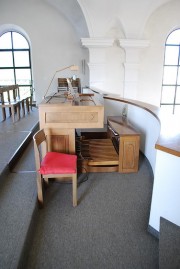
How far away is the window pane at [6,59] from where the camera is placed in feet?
23.4

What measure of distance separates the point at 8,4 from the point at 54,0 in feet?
5.11

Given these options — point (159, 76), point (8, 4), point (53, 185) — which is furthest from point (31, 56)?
point (53, 185)

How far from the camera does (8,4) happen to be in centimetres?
645

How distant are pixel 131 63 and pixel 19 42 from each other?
369cm

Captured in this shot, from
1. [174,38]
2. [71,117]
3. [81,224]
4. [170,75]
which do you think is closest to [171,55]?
[174,38]

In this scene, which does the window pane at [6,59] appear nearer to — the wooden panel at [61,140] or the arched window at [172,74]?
the arched window at [172,74]

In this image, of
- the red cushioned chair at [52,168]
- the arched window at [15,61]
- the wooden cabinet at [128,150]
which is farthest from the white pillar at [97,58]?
the red cushioned chair at [52,168]

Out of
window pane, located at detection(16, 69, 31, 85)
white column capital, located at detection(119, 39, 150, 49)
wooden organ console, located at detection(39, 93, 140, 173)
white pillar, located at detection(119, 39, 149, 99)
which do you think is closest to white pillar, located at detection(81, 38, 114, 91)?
white column capital, located at detection(119, 39, 150, 49)

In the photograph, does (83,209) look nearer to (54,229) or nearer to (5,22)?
(54,229)

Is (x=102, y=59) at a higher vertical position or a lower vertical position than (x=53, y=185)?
higher

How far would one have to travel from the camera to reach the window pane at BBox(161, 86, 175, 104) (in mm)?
7699

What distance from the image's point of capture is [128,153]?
8.96 ft

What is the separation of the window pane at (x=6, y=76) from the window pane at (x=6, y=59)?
194mm

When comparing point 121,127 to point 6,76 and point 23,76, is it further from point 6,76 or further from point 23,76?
point 6,76
